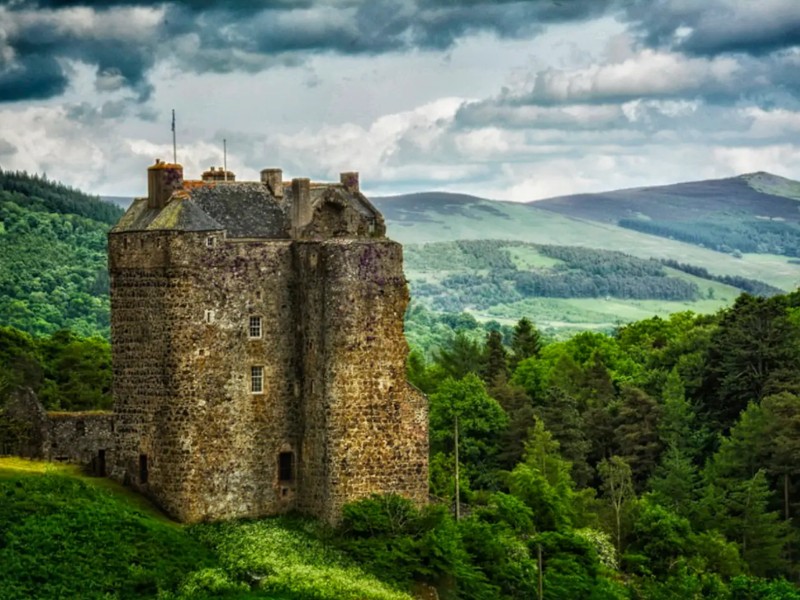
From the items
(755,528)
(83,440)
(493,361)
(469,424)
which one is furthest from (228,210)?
(493,361)

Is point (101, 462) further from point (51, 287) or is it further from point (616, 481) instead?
point (51, 287)

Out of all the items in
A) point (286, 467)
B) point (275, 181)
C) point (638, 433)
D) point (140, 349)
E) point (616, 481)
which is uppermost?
point (275, 181)

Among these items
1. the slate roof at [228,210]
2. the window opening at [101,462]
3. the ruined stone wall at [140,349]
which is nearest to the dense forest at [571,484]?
the ruined stone wall at [140,349]

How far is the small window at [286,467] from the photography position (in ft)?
185

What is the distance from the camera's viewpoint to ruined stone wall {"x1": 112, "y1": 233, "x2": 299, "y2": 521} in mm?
54938

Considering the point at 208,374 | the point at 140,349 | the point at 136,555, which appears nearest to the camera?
the point at 136,555

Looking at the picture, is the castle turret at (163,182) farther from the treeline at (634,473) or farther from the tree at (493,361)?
the tree at (493,361)

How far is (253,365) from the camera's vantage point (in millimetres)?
55969

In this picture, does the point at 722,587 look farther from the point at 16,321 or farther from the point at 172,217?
the point at 16,321

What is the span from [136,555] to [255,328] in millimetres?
9533

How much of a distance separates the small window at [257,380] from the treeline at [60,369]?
1028 inches

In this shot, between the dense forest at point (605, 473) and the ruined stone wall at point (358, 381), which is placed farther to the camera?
the dense forest at point (605, 473)

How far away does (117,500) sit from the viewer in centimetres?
5359

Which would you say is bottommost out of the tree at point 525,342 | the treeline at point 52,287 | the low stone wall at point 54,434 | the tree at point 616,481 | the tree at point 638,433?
the tree at point 616,481
